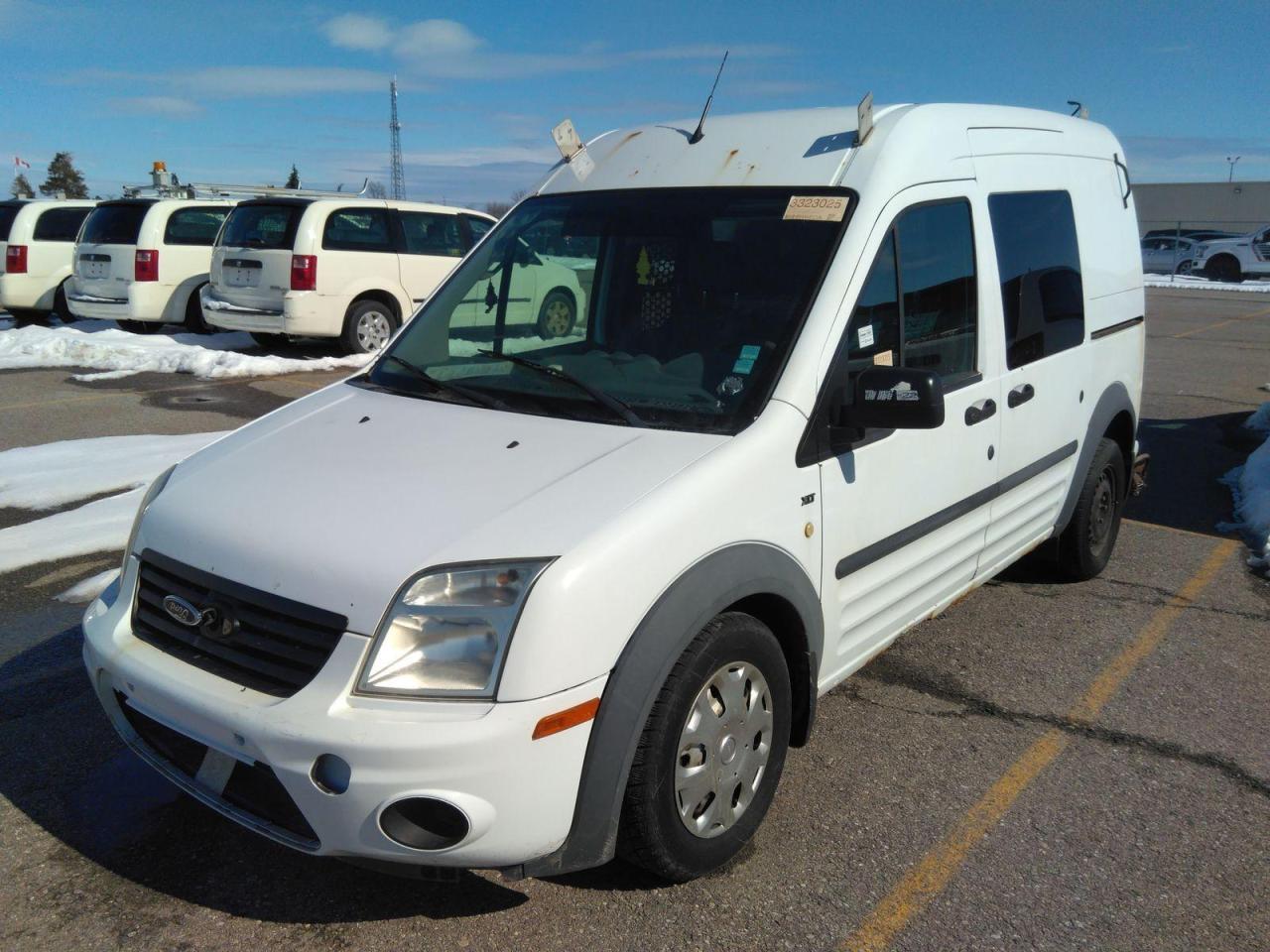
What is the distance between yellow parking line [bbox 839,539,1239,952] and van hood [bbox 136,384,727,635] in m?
1.30

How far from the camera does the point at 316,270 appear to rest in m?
12.2

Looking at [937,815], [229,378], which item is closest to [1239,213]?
[229,378]

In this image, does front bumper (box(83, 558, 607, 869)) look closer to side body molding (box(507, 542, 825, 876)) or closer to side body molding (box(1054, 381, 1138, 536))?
side body molding (box(507, 542, 825, 876))

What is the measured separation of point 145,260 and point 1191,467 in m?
12.2

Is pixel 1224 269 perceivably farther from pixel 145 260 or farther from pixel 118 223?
pixel 118 223

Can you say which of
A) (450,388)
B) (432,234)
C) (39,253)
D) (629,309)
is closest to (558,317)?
(629,309)

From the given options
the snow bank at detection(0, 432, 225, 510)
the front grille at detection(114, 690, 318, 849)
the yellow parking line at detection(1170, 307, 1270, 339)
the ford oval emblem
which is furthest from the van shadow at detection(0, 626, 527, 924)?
the yellow parking line at detection(1170, 307, 1270, 339)

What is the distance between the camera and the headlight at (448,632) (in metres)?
2.44

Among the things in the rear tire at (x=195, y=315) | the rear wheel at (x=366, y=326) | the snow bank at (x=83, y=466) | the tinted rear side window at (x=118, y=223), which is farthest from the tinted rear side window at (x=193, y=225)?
the snow bank at (x=83, y=466)

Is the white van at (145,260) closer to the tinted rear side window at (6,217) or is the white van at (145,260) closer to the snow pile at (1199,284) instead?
the tinted rear side window at (6,217)

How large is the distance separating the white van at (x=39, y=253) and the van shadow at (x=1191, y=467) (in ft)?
46.7

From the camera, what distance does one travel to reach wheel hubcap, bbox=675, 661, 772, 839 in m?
2.81

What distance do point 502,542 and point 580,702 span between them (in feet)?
1.34

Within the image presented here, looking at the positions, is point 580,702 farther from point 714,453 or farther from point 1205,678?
point 1205,678
